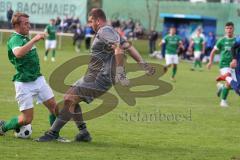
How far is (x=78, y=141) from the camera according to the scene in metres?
10.6

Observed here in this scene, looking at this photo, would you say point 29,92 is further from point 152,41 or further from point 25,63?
point 152,41

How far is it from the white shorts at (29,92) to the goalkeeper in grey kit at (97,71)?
36cm

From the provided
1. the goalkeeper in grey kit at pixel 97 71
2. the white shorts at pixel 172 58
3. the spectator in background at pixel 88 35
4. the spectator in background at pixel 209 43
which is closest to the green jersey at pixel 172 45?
the white shorts at pixel 172 58

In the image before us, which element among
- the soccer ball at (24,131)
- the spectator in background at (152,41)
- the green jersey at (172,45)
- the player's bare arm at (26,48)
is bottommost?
the spectator in background at (152,41)

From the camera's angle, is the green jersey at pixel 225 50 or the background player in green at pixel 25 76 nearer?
the background player in green at pixel 25 76

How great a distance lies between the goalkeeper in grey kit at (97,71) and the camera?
10.2 metres

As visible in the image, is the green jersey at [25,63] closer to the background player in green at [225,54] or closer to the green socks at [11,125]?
the green socks at [11,125]

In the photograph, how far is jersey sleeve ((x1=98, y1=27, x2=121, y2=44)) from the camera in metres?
10.2

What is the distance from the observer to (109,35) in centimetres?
1020

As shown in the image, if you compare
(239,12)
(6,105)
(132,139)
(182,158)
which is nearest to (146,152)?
(182,158)

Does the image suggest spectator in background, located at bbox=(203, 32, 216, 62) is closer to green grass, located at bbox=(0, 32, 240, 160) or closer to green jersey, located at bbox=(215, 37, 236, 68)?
green grass, located at bbox=(0, 32, 240, 160)

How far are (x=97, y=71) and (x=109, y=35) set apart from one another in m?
0.61

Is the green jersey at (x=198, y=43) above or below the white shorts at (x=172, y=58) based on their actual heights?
below

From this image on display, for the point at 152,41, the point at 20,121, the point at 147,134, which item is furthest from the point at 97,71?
the point at 152,41
